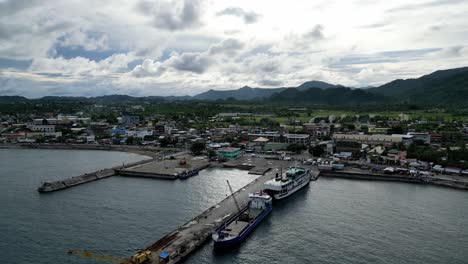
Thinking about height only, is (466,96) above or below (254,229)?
above

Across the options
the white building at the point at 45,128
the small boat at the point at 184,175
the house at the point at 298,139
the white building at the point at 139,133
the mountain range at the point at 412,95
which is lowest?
the small boat at the point at 184,175

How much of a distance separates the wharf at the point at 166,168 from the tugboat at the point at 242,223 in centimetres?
1068

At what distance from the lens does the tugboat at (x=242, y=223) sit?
53.2ft

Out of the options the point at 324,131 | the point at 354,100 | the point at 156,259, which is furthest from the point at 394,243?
the point at 354,100

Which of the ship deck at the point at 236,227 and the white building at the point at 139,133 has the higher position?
the white building at the point at 139,133

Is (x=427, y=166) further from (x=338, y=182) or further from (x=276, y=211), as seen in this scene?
(x=276, y=211)

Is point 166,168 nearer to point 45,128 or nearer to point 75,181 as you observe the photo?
point 75,181

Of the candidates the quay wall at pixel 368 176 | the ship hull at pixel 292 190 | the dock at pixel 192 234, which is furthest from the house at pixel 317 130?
the dock at pixel 192 234

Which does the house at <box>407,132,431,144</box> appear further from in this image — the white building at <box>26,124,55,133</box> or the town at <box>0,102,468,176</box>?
the white building at <box>26,124,55,133</box>

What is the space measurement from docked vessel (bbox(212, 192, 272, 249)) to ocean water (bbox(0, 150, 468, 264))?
18.6 inches

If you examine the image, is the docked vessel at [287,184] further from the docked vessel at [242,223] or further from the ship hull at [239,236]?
the ship hull at [239,236]

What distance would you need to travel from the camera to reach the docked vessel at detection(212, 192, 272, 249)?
16219 millimetres

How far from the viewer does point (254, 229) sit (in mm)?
18719

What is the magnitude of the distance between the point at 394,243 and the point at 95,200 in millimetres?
17864
